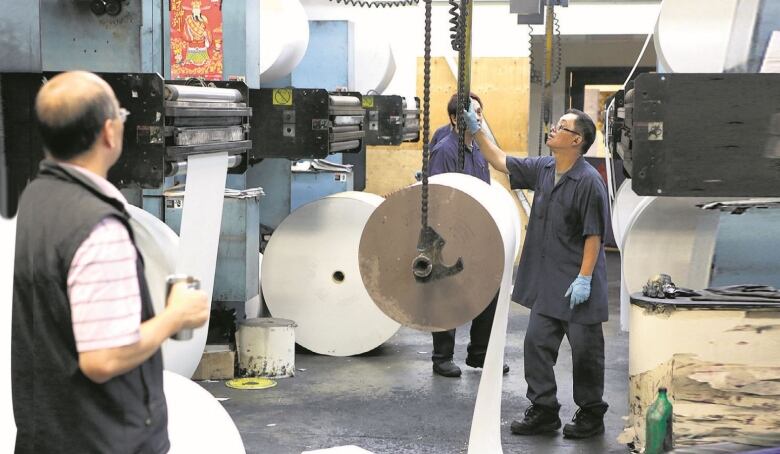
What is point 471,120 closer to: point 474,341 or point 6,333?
point 474,341

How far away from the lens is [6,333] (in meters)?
3.12

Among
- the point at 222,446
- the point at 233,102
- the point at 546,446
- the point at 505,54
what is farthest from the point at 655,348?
the point at 505,54

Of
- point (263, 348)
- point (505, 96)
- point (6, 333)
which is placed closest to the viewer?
point (6, 333)

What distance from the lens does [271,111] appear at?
534 cm

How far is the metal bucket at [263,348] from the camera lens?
18.6ft

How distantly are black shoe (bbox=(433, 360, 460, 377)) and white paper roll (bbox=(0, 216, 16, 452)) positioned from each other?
9.94 ft

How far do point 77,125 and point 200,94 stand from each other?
197cm

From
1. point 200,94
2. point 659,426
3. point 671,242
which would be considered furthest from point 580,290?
point 200,94

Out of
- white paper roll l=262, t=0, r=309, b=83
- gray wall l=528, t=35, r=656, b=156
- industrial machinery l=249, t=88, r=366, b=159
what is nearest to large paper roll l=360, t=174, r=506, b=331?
industrial machinery l=249, t=88, r=366, b=159

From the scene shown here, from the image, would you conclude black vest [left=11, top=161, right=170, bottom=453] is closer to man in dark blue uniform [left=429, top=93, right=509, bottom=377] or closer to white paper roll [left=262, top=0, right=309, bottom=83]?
man in dark blue uniform [left=429, top=93, right=509, bottom=377]

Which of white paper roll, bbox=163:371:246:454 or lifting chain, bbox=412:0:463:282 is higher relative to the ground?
lifting chain, bbox=412:0:463:282

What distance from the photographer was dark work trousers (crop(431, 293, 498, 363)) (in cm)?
581

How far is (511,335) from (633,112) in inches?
180

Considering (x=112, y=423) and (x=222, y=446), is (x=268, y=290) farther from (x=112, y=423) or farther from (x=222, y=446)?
(x=112, y=423)
